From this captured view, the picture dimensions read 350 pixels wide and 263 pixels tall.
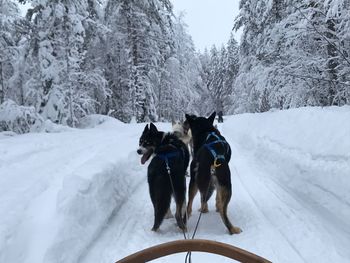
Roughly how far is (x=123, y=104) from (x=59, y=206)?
23096 mm

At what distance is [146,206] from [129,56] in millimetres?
19004

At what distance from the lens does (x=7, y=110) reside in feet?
45.1

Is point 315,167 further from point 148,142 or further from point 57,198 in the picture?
point 57,198

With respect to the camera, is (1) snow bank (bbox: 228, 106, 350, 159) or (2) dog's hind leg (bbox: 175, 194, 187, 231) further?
(1) snow bank (bbox: 228, 106, 350, 159)

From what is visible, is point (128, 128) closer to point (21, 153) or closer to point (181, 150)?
point (21, 153)

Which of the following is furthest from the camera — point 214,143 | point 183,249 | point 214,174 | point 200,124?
point 200,124

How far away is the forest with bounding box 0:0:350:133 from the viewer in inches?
535

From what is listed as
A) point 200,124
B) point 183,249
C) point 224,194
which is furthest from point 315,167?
point 183,249

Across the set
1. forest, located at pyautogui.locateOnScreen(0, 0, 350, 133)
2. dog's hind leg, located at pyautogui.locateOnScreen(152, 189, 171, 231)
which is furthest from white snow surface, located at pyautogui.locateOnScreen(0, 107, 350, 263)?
forest, located at pyautogui.locateOnScreen(0, 0, 350, 133)

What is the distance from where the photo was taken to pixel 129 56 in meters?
24.3

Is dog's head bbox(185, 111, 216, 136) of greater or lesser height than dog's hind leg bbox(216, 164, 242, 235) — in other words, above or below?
above

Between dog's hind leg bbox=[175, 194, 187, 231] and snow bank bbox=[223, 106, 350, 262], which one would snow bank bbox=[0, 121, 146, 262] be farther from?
snow bank bbox=[223, 106, 350, 262]

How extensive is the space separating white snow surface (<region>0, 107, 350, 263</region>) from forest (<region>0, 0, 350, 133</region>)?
8.94 feet

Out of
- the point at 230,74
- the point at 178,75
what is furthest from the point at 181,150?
the point at 230,74
